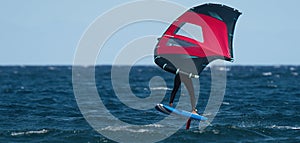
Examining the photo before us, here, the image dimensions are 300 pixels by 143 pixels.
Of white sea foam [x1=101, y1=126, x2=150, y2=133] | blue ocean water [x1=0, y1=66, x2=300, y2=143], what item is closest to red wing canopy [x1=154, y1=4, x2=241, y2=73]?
blue ocean water [x1=0, y1=66, x2=300, y2=143]

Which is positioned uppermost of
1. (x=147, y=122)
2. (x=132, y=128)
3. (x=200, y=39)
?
(x=200, y=39)

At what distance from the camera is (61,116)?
25609 mm

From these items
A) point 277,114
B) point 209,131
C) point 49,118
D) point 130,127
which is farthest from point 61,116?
point 277,114

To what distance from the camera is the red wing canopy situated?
1698 centimetres

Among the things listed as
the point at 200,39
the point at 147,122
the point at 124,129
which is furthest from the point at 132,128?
the point at 200,39

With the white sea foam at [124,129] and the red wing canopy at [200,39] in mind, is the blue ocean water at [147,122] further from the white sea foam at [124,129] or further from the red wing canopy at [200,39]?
the red wing canopy at [200,39]

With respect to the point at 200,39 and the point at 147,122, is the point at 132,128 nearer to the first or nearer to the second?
the point at 147,122

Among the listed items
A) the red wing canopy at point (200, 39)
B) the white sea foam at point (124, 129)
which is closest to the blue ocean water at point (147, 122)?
the white sea foam at point (124, 129)

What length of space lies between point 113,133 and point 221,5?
6611 millimetres

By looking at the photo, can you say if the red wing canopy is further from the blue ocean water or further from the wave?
the wave

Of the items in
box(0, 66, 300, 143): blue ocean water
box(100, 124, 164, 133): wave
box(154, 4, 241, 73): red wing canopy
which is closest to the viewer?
box(154, 4, 241, 73): red wing canopy

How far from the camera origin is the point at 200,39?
57.1ft

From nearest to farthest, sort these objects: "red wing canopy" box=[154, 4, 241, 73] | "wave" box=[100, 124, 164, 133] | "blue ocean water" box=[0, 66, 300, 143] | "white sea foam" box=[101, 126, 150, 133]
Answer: "red wing canopy" box=[154, 4, 241, 73] → "blue ocean water" box=[0, 66, 300, 143] → "white sea foam" box=[101, 126, 150, 133] → "wave" box=[100, 124, 164, 133]

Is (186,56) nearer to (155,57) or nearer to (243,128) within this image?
(155,57)
